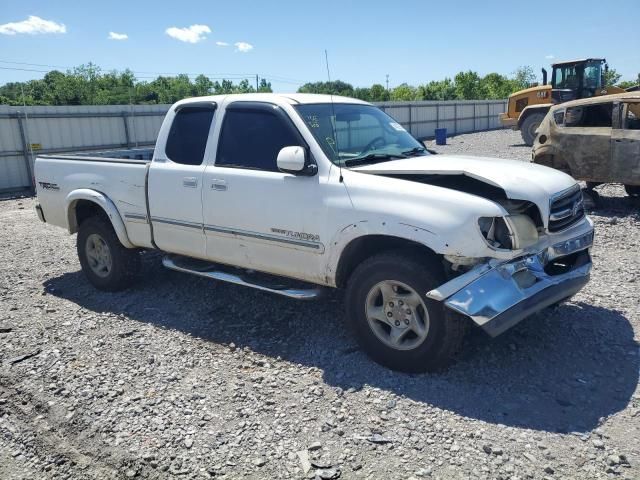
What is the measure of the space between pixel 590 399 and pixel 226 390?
253 cm

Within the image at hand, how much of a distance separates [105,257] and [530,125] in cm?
1913

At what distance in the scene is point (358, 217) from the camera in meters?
4.14

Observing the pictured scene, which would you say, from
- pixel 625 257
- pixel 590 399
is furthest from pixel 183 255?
pixel 625 257

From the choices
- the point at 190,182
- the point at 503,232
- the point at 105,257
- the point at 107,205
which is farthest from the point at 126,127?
the point at 503,232

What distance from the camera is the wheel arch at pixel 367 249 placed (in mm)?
4098

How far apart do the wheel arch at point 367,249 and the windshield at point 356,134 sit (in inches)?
26.4

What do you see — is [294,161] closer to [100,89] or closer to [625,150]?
[625,150]

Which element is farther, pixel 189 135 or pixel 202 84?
pixel 202 84

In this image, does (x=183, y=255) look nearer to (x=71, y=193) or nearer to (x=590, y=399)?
(x=71, y=193)

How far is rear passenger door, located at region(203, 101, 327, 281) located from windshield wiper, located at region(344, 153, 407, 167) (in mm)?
336

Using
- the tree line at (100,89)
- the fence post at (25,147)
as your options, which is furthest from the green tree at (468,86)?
the fence post at (25,147)

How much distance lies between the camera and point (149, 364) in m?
4.57

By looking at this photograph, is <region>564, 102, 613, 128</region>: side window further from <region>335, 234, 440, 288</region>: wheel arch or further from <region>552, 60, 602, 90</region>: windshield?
<region>552, 60, 602, 90</region>: windshield

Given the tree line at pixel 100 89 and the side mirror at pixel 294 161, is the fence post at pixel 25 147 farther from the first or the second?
the tree line at pixel 100 89
